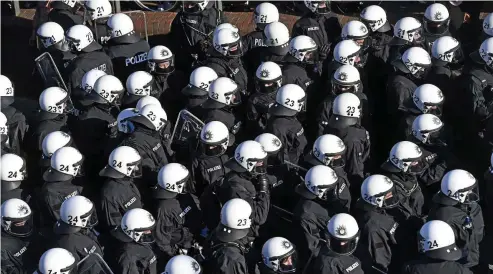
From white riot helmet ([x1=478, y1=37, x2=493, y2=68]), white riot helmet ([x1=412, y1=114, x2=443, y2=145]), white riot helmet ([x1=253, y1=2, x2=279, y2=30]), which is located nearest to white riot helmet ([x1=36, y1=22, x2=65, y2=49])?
white riot helmet ([x1=253, y1=2, x2=279, y2=30])

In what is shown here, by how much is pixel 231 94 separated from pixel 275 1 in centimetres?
637

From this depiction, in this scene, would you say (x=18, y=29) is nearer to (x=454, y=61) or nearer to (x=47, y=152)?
(x=47, y=152)

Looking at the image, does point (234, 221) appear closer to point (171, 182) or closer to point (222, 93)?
point (171, 182)

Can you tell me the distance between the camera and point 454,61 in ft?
62.5

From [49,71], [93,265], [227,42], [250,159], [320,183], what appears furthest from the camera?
[49,71]

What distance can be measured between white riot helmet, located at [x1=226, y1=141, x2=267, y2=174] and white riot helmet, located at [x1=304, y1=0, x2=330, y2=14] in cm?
460

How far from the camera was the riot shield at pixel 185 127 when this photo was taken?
1834 cm

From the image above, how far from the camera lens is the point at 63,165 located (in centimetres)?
1688

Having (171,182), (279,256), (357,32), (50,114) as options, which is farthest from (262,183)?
(357,32)

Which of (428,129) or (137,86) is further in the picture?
(137,86)

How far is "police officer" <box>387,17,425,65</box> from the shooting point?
19469 millimetres

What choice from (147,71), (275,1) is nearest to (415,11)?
(275,1)

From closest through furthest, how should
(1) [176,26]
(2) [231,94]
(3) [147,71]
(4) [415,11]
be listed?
1. (2) [231,94]
2. (3) [147,71]
3. (1) [176,26]
4. (4) [415,11]

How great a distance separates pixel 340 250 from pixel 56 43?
758cm
